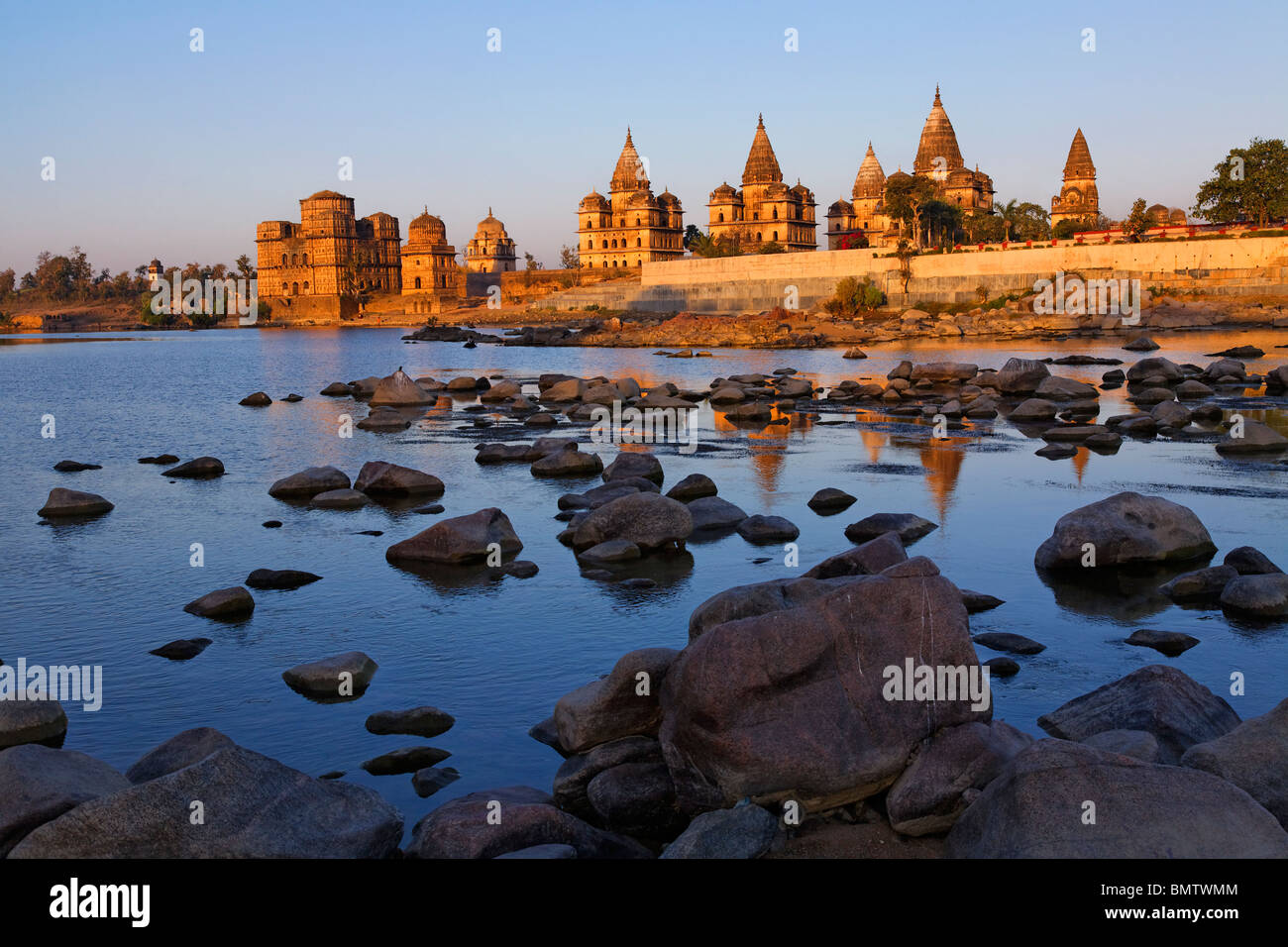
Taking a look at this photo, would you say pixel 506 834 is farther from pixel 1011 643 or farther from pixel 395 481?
pixel 395 481

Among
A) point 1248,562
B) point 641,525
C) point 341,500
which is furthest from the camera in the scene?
point 341,500

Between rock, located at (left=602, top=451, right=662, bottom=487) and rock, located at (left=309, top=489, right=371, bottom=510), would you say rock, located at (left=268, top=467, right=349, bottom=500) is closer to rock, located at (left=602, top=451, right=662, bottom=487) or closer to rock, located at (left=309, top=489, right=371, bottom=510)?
rock, located at (left=309, top=489, right=371, bottom=510)

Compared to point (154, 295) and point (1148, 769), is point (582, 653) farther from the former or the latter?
point (154, 295)

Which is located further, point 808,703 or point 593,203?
point 593,203

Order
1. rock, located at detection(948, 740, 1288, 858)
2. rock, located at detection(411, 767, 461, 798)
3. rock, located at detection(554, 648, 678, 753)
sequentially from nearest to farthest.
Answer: rock, located at detection(948, 740, 1288, 858), rock, located at detection(411, 767, 461, 798), rock, located at detection(554, 648, 678, 753)

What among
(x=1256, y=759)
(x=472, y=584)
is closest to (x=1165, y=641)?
(x=1256, y=759)

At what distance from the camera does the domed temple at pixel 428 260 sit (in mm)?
173000

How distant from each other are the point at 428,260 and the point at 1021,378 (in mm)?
148744

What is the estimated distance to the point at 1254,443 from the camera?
904 inches

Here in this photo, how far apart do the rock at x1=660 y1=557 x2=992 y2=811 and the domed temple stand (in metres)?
164

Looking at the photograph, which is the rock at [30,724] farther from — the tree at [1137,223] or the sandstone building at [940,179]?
the sandstone building at [940,179]

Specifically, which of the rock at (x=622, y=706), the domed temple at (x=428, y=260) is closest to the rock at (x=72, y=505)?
the rock at (x=622, y=706)

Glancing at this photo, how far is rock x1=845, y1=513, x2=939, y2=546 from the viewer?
1562 centimetres

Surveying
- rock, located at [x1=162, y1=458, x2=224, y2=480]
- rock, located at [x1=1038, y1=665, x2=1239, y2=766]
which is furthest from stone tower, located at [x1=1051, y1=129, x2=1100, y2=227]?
rock, located at [x1=1038, y1=665, x2=1239, y2=766]
